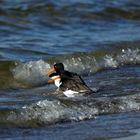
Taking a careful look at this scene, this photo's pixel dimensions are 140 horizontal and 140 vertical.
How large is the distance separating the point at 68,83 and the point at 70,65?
228cm

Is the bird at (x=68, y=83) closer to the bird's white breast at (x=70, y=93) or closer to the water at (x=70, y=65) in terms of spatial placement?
the bird's white breast at (x=70, y=93)

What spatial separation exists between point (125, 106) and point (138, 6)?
490 inches

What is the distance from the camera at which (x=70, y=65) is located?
45.1ft

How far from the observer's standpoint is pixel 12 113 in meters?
9.31

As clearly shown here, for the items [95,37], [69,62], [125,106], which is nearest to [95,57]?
[69,62]

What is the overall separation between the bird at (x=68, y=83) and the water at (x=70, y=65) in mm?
198

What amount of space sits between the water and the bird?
0.20 m

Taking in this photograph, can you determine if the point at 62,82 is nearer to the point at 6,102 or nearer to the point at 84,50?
the point at 6,102

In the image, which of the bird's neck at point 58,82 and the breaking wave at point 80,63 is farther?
the breaking wave at point 80,63

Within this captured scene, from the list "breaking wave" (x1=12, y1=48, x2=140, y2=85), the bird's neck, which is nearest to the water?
"breaking wave" (x1=12, y1=48, x2=140, y2=85)

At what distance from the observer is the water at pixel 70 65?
9.09 m

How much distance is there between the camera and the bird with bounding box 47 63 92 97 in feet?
36.2

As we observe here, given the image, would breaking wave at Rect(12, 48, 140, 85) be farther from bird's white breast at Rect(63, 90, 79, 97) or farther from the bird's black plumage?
bird's white breast at Rect(63, 90, 79, 97)

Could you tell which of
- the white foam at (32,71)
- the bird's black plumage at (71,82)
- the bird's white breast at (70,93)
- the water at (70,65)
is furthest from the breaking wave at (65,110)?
the white foam at (32,71)
